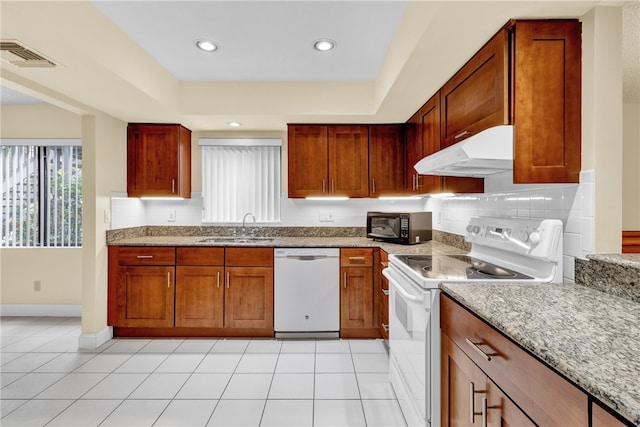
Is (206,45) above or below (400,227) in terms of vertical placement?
above

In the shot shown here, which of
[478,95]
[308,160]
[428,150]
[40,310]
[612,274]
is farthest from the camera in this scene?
[40,310]

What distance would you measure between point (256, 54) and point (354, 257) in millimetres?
1934

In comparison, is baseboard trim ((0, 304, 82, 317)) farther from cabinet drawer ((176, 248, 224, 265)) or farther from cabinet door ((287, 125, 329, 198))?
cabinet door ((287, 125, 329, 198))

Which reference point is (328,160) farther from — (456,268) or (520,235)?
(520,235)

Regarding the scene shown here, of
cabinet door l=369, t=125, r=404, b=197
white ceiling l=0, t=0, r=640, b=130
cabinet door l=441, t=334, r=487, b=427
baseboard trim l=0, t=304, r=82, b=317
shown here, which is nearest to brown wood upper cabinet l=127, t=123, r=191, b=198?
white ceiling l=0, t=0, r=640, b=130

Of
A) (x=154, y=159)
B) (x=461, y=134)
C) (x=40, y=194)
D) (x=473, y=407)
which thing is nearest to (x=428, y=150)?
(x=461, y=134)

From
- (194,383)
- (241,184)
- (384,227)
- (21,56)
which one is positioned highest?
(21,56)

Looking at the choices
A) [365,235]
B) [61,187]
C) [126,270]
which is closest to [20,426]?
[126,270]

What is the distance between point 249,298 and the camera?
306cm

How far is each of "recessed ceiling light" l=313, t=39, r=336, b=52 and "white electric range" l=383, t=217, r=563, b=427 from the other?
5.21 ft

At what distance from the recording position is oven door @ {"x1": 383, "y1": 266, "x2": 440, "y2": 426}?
4.99 ft

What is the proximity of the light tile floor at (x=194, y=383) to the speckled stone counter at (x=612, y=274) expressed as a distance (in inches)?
48.9

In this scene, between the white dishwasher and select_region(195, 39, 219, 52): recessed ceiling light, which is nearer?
select_region(195, 39, 219, 52): recessed ceiling light

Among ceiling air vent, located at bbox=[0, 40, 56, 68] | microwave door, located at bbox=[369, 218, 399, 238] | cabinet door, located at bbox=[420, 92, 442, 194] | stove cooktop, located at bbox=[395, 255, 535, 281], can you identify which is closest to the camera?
stove cooktop, located at bbox=[395, 255, 535, 281]
